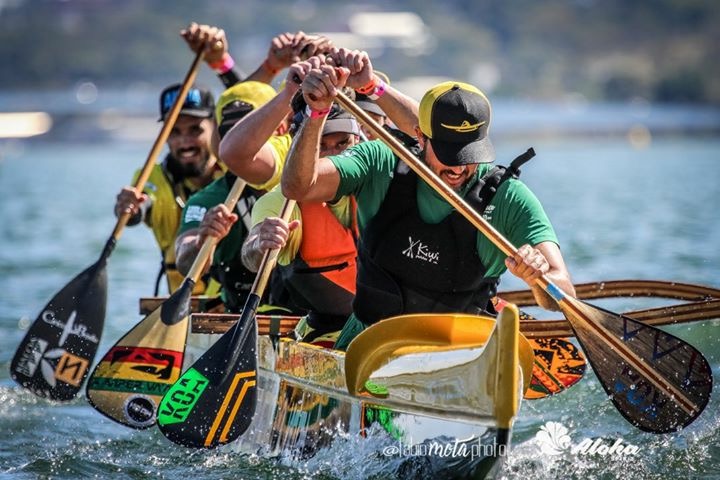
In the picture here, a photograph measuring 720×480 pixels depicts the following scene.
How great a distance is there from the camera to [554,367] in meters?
7.15

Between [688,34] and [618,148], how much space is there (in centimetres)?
3426

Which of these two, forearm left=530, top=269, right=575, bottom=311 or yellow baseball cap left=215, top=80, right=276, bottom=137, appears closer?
forearm left=530, top=269, right=575, bottom=311

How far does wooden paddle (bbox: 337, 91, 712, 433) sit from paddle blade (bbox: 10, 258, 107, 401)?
2.85m

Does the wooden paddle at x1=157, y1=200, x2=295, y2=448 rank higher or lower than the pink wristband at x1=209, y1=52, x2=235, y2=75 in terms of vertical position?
lower

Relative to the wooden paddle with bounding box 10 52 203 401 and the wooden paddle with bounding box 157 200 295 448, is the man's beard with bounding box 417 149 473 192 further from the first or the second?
the wooden paddle with bounding box 10 52 203 401

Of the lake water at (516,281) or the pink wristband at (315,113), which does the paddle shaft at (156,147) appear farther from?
the pink wristband at (315,113)

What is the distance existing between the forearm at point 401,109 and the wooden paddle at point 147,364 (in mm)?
1210

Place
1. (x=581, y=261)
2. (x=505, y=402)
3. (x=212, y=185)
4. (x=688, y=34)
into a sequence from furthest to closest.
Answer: (x=688, y=34), (x=581, y=261), (x=212, y=185), (x=505, y=402)

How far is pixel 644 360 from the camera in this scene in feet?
19.0

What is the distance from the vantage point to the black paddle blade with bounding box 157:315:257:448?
6141 mm

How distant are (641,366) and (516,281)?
7769 mm

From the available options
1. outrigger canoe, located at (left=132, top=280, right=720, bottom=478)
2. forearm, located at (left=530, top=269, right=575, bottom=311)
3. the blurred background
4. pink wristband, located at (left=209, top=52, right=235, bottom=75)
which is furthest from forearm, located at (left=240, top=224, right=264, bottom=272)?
the blurred background

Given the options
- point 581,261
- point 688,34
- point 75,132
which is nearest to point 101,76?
Result: point 75,132

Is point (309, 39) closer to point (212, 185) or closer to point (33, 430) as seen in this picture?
point (212, 185)
